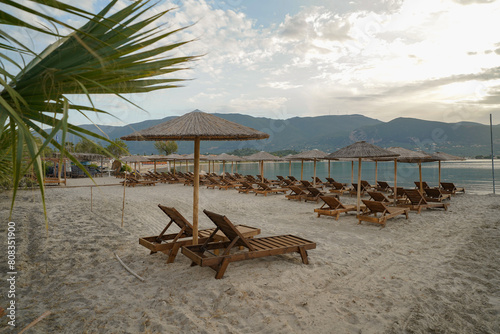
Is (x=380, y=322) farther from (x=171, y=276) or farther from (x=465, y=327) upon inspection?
(x=171, y=276)

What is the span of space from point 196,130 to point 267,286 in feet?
7.05

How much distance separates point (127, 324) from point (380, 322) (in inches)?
93.1

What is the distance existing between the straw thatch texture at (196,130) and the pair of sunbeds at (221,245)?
108cm

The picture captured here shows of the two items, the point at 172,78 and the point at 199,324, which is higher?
the point at 172,78

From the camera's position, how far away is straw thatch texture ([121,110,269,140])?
3.80 metres

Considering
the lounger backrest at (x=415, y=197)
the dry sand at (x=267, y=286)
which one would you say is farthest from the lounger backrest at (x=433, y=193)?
the dry sand at (x=267, y=286)

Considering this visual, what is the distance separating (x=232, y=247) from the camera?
13.4 ft

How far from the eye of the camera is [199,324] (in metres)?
2.68

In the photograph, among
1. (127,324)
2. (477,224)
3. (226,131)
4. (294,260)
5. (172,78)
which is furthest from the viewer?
(477,224)

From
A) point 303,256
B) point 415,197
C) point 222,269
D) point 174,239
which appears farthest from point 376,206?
point 174,239

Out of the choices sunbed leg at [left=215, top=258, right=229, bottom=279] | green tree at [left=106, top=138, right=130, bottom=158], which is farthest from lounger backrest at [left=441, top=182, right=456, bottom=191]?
green tree at [left=106, top=138, right=130, bottom=158]

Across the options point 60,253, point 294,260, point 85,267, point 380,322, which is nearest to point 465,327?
point 380,322

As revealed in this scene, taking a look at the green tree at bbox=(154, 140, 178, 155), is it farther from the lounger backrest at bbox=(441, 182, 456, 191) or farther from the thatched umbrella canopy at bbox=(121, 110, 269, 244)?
the thatched umbrella canopy at bbox=(121, 110, 269, 244)

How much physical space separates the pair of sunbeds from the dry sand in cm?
21
